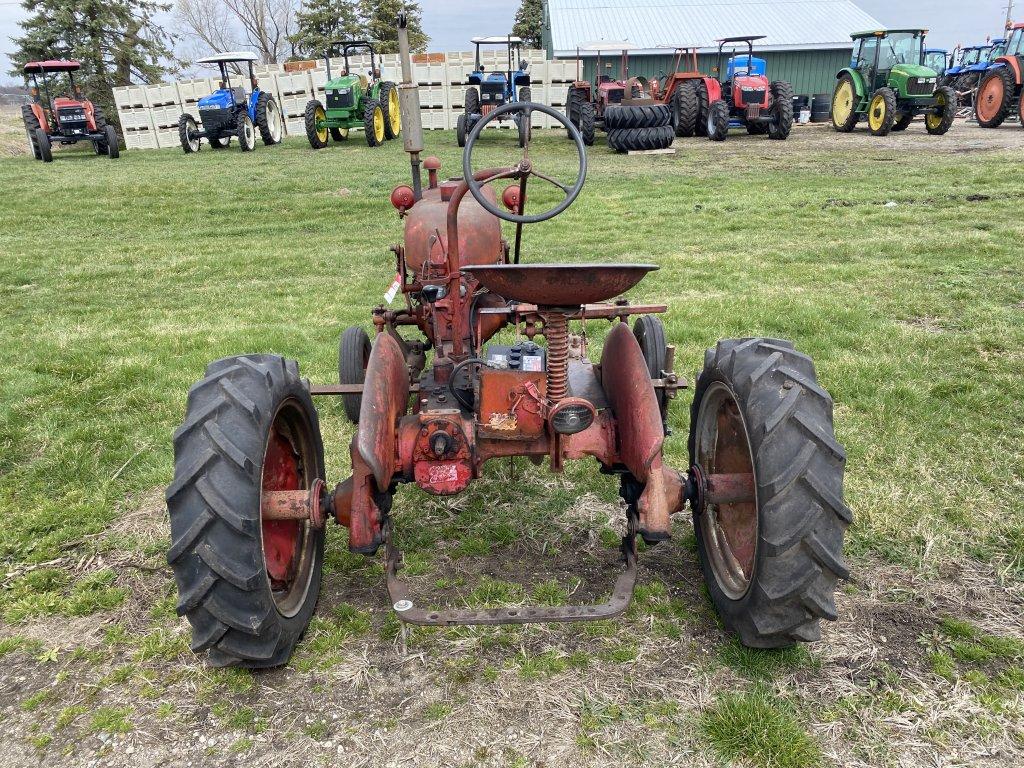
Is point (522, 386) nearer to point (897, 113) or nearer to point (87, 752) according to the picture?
point (87, 752)

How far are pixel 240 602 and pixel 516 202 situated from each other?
262 centimetres

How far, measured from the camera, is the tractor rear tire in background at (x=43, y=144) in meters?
17.5

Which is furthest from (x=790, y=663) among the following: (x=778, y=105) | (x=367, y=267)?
(x=778, y=105)

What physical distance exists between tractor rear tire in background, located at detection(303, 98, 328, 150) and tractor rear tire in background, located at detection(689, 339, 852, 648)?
1674 centimetres

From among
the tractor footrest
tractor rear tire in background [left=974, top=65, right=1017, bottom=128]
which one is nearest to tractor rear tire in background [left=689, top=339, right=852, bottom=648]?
the tractor footrest

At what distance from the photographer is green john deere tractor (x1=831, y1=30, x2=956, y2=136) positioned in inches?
637

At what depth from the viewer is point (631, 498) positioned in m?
3.01

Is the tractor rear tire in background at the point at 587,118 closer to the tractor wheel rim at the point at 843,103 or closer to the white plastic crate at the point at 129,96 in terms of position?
the tractor wheel rim at the point at 843,103

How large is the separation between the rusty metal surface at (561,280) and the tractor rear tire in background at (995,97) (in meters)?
19.4

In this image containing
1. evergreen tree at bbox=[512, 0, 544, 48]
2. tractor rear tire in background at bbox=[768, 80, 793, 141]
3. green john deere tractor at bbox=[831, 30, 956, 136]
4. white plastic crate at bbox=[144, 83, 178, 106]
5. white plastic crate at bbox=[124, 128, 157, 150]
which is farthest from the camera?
evergreen tree at bbox=[512, 0, 544, 48]

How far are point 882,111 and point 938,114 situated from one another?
1184 millimetres

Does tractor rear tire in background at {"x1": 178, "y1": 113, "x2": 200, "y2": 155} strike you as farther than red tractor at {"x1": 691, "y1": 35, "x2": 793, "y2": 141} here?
Yes

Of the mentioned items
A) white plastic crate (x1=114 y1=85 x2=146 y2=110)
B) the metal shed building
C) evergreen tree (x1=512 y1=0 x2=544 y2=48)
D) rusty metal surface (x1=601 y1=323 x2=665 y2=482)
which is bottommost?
rusty metal surface (x1=601 y1=323 x2=665 y2=482)

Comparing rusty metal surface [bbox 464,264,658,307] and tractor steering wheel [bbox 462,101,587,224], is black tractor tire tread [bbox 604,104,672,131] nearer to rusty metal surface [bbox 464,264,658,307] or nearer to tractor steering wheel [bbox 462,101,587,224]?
tractor steering wheel [bbox 462,101,587,224]
